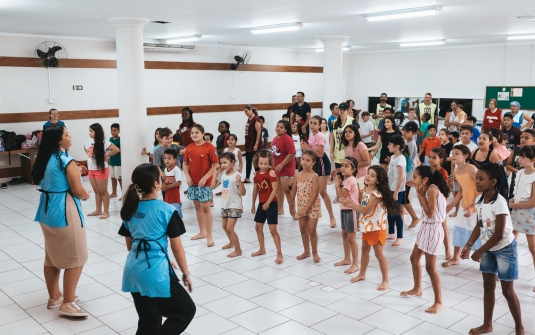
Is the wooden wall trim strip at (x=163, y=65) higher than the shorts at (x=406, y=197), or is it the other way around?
the wooden wall trim strip at (x=163, y=65)

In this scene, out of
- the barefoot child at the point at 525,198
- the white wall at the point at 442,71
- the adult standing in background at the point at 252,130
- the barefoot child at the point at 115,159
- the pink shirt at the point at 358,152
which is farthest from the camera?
the white wall at the point at 442,71

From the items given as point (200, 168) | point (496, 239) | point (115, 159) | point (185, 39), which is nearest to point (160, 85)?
point (185, 39)

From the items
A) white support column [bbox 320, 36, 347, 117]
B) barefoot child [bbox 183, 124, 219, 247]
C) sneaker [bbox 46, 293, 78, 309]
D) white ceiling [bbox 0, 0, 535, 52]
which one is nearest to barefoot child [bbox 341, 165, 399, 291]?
barefoot child [bbox 183, 124, 219, 247]

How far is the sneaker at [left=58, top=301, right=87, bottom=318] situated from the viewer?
4469 millimetres

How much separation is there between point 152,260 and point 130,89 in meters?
5.92

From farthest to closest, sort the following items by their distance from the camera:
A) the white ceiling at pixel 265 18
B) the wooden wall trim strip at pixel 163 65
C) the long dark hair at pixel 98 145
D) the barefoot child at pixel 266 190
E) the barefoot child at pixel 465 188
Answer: the wooden wall trim strip at pixel 163 65 < the long dark hair at pixel 98 145 < the white ceiling at pixel 265 18 < the barefoot child at pixel 266 190 < the barefoot child at pixel 465 188

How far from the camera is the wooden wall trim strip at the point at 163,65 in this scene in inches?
434

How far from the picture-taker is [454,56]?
52.6 ft

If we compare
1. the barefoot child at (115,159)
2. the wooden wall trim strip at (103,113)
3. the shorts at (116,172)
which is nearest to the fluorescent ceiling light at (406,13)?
the barefoot child at (115,159)

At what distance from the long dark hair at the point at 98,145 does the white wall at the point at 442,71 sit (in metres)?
12.0

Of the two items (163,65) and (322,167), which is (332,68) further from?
(322,167)

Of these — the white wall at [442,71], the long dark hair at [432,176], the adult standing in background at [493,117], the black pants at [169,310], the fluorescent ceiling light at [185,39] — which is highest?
the fluorescent ceiling light at [185,39]

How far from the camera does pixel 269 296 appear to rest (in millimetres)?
4988

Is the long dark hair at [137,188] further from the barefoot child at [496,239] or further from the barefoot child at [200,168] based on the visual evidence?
the barefoot child at [200,168]
